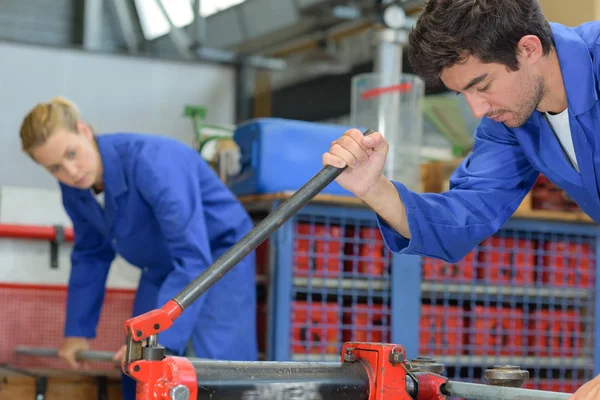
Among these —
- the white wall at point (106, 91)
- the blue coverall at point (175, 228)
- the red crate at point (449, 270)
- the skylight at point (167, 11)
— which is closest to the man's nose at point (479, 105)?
the blue coverall at point (175, 228)

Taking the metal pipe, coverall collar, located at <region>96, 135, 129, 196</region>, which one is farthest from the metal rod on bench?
the metal pipe

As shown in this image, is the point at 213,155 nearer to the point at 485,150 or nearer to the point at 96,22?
the point at 485,150

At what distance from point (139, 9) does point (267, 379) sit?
27.4ft

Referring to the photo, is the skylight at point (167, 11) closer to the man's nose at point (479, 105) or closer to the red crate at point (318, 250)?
the red crate at point (318, 250)

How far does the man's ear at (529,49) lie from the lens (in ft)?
5.43

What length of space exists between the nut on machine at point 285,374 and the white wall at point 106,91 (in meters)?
2.74

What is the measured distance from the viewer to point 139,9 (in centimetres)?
924

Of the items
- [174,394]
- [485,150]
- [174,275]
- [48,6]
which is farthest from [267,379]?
[48,6]

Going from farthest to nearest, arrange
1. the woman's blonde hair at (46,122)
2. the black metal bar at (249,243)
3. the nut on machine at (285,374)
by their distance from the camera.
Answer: the woman's blonde hair at (46,122)
the black metal bar at (249,243)
the nut on machine at (285,374)

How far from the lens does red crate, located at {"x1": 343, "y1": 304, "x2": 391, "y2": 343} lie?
9.81 feet

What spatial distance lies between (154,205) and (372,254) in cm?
90

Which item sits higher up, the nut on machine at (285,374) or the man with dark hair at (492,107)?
the man with dark hair at (492,107)

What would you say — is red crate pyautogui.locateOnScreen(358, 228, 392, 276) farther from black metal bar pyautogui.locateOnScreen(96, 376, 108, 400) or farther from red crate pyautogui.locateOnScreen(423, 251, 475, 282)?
black metal bar pyautogui.locateOnScreen(96, 376, 108, 400)

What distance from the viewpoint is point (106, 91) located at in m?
4.37
